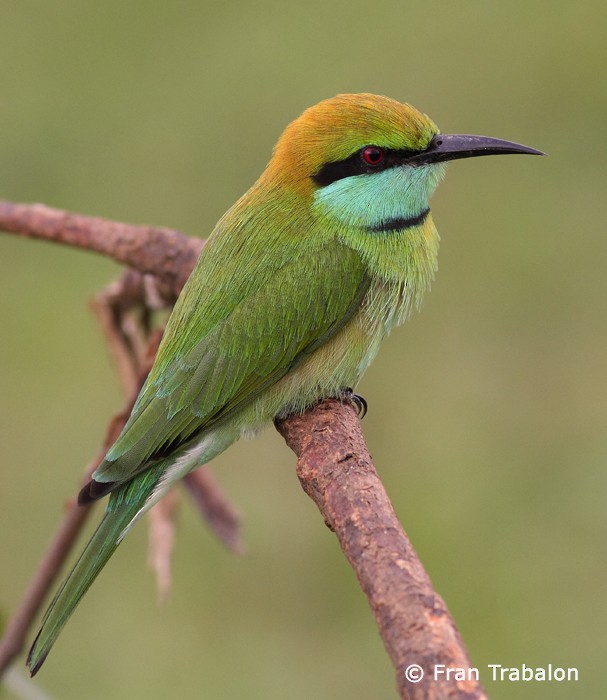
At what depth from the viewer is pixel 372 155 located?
257cm

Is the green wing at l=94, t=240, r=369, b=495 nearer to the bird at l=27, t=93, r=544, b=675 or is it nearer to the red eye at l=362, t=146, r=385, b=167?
the bird at l=27, t=93, r=544, b=675

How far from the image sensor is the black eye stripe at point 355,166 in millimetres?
2568

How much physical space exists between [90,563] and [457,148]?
1.21 m

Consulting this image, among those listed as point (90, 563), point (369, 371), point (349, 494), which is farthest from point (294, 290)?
point (369, 371)

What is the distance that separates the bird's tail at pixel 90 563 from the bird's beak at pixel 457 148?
3.07ft

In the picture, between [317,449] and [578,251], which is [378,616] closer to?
[317,449]

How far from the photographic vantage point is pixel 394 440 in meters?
4.22

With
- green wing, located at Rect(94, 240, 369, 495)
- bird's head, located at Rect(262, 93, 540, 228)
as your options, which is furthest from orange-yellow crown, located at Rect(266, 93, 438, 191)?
green wing, located at Rect(94, 240, 369, 495)

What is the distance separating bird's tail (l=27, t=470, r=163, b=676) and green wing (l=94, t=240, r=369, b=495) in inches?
5.4

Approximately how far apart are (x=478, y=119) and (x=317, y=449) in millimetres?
3687

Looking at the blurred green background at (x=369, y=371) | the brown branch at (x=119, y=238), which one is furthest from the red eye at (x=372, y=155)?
the blurred green background at (x=369, y=371)

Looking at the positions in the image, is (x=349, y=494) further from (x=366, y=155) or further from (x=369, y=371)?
(x=369, y=371)

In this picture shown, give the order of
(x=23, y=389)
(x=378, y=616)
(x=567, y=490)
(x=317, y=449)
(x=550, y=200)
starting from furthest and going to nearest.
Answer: (x=550, y=200), (x=23, y=389), (x=567, y=490), (x=317, y=449), (x=378, y=616)

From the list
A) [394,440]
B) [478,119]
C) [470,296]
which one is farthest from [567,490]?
[478,119]
